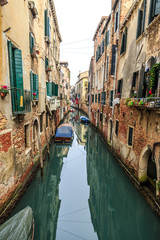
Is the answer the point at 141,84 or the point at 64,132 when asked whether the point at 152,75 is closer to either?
the point at 141,84

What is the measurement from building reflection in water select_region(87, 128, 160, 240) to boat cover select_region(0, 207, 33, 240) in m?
2.56

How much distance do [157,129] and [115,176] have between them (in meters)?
4.55

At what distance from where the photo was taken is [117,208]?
6.14m

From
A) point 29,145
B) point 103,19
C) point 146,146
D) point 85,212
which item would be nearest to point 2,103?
point 29,145

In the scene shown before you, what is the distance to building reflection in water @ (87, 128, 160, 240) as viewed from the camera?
198 inches

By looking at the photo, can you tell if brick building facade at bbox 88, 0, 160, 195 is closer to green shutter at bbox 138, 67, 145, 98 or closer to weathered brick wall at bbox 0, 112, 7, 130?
green shutter at bbox 138, 67, 145, 98

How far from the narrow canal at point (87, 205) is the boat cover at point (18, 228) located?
1.13m

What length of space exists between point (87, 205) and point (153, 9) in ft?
28.5

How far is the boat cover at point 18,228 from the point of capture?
340 centimetres

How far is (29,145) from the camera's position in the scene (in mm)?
7484

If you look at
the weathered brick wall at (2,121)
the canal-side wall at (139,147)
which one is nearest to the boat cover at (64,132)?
the canal-side wall at (139,147)

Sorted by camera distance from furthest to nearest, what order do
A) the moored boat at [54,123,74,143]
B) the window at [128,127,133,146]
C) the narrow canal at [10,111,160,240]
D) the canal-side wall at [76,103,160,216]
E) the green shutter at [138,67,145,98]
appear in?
1. the moored boat at [54,123,74,143]
2. the window at [128,127,133,146]
3. the green shutter at [138,67,145,98]
4. the canal-side wall at [76,103,160,216]
5. the narrow canal at [10,111,160,240]

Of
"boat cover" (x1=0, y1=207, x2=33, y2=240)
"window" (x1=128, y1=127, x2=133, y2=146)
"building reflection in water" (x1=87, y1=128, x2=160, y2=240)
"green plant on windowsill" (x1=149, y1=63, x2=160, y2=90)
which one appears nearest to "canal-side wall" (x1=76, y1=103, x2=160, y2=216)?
"window" (x1=128, y1=127, x2=133, y2=146)

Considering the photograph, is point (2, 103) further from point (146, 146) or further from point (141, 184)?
point (141, 184)
